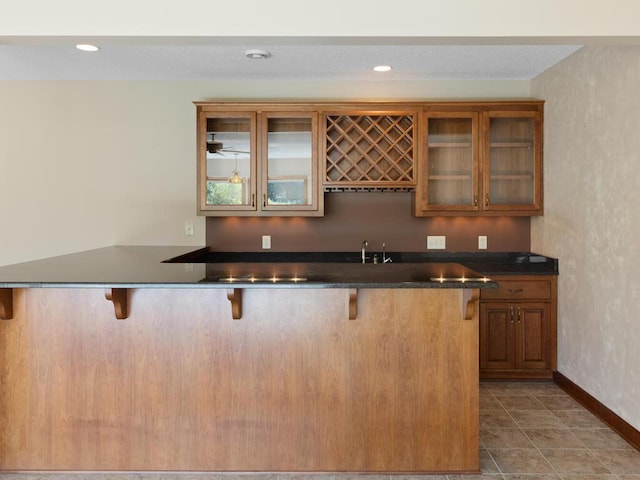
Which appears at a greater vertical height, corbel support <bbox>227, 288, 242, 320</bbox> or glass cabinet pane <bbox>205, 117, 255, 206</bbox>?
glass cabinet pane <bbox>205, 117, 255, 206</bbox>

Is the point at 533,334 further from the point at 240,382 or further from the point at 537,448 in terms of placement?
the point at 240,382

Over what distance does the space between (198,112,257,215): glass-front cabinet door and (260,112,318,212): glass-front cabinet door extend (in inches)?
4.7

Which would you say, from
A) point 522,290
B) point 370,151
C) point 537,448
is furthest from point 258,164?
point 537,448

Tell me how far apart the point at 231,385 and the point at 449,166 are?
257 centimetres

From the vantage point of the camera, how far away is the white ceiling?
350 centimetres

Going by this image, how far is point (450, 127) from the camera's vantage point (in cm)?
411

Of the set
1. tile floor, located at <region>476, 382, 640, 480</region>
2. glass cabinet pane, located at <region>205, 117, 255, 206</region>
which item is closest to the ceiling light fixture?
glass cabinet pane, located at <region>205, 117, 255, 206</region>

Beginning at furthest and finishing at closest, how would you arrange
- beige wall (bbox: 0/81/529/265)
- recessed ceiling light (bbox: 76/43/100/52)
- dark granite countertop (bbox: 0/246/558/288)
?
beige wall (bbox: 0/81/529/265), recessed ceiling light (bbox: 76/43/100/52), dark granite countertop (bbox: 0/246/558/288)

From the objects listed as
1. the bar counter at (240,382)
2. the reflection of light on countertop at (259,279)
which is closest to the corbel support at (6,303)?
the bar counter at (240,382)

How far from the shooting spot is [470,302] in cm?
235

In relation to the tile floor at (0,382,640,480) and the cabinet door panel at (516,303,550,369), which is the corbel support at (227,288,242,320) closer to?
the tile floor at (0,382,640,480)

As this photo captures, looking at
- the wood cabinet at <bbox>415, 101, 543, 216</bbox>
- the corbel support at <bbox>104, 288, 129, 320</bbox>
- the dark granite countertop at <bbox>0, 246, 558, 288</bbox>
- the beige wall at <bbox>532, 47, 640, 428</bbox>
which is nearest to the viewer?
the dark granite countertop at <bbox>0, 246, 558, 288</bbox>

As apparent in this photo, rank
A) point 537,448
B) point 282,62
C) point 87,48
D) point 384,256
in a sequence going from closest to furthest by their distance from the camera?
1. point 537,448
2. point 87,48
3. point 282,62
4. point 384,256

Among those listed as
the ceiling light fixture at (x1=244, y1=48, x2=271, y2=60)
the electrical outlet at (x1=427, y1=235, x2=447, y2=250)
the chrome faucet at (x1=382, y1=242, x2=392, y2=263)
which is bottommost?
the chrome faucet at (x1=382, y1=242, x2=392, y2=263)
